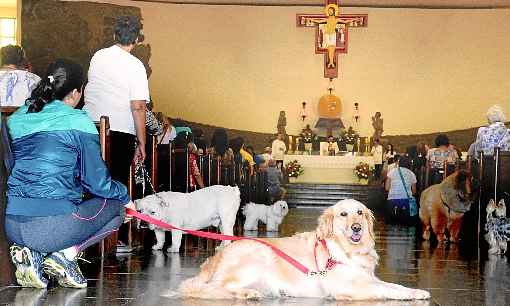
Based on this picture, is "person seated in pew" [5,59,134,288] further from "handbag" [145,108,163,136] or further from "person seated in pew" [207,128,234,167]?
"person seated in pew" [207,128,234,167]

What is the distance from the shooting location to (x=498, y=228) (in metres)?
7.53

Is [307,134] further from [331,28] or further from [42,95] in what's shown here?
[42,95]

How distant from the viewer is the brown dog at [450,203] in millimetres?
8516

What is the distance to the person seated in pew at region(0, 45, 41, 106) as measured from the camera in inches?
227

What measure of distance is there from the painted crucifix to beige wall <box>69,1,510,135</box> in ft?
0.61

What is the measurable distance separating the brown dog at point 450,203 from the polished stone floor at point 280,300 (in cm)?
46

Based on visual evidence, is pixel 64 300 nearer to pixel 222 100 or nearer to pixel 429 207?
pixel 429 207

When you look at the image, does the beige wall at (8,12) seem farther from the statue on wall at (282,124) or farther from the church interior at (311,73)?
the statue on wall at (282,124)

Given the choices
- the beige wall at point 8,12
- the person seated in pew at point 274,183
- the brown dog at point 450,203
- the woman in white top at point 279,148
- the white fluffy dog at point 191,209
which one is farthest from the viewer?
the woman in white top at point 279,148

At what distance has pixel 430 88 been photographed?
17734 millimetres

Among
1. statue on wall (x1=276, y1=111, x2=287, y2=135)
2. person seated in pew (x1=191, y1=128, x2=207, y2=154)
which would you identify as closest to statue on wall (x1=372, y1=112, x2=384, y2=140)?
statue on wall (x1=276, y1=111, x2=287, y2=135)

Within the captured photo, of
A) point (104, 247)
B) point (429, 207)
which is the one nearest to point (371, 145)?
point (429, 207)

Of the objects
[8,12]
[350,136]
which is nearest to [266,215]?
[8,12]

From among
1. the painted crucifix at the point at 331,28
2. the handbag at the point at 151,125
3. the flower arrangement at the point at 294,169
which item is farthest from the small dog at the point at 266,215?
the painted crucifix at the point at 331,28
